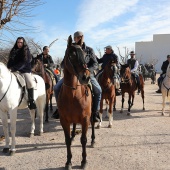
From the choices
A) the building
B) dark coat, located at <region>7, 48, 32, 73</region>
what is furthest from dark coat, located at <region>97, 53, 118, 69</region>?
the building

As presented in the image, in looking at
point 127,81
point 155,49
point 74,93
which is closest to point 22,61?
point 74,93

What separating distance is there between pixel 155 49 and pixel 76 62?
71.3m

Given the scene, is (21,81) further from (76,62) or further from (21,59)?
(76,62)

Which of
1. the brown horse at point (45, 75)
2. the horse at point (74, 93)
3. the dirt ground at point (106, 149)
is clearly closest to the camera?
the horse at point (74, 93)

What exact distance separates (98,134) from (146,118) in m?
3.38

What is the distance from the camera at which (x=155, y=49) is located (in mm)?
71125

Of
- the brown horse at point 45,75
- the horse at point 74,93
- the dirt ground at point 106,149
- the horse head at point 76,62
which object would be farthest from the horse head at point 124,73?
the horse head at point 76,62

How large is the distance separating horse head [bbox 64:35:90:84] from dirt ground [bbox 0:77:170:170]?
2.14 m

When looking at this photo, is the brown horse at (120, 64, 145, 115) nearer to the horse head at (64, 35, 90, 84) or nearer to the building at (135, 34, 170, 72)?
the horse head at (64, 35, 90, 84)

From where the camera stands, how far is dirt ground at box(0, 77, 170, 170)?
512 cm

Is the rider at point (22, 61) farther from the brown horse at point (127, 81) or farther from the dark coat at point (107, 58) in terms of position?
the brown horse at point (127, 81)

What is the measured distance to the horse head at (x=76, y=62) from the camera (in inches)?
155

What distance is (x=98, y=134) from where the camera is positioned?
7492mm

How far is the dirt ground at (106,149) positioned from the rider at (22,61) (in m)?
1.40
